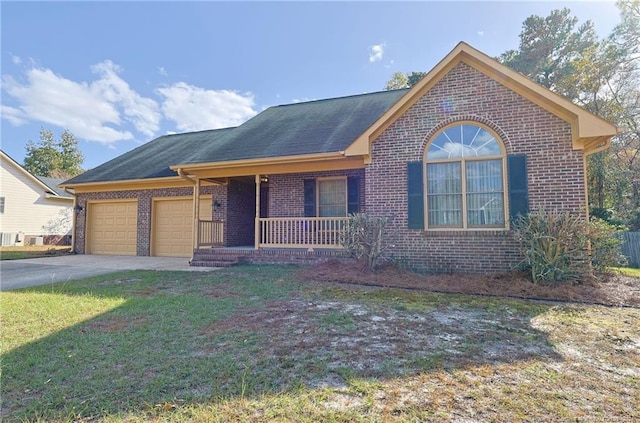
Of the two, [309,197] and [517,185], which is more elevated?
[309,197]

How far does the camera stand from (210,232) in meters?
12.1

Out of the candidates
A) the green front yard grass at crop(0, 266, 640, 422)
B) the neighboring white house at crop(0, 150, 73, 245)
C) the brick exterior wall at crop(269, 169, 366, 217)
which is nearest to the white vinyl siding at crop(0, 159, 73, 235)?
the neighboring white house at crop(0, 150, 73, 245)

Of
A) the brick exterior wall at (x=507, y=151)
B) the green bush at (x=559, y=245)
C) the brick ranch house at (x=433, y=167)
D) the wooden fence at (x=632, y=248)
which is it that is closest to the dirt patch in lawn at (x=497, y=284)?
the green bush at (x=559, y=245)

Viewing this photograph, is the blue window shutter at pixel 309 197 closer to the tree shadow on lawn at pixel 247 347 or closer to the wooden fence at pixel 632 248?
the tree shadow on lawn at pixel 247 347

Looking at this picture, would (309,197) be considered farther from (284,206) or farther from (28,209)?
(28,209)

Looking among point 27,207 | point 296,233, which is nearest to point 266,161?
point 296,233

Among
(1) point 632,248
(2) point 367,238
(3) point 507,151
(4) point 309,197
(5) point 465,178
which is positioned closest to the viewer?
(3) point 507,151

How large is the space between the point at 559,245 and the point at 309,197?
7.14 meters

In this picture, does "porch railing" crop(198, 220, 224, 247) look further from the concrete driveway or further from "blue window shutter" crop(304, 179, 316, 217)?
"blue window shutter" crop(304, 179, 316, 217)

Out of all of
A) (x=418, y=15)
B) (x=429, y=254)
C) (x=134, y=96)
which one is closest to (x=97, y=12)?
(x=418, y=15)

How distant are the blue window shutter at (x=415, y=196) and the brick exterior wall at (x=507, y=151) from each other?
0.14 meters

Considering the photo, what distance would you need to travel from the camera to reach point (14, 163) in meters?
21.2

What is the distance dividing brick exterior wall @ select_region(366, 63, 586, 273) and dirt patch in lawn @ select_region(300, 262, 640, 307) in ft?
1.84

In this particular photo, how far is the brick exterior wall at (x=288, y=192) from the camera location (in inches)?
449
